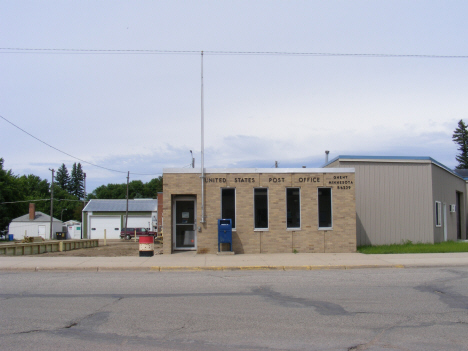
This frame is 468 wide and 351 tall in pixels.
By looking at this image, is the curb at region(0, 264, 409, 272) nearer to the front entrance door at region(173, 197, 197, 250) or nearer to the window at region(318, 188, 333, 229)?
the window at region(318, 188, 333, 229)

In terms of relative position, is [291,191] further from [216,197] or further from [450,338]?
[450,338]

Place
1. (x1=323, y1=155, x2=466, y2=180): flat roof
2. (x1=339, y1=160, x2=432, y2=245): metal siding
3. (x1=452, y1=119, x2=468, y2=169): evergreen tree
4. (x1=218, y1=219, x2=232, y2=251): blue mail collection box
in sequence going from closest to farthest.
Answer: (x1=218, y1=219, x2=232, y2=251): blue mail collection box
(x1=339, y1=160, x2=432, y2=245): metal siding
(x1=323, y1=155, x2=466, y2=180): flat roof
(x1=452, y1=119, x2=468, y2=169): evergreen tree

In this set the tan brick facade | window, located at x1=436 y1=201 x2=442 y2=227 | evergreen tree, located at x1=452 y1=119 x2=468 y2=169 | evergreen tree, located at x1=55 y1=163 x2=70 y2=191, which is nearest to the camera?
the tan brick facade

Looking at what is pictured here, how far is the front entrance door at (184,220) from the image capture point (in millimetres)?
17688

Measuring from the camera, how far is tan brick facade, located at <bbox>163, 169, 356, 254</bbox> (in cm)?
1706

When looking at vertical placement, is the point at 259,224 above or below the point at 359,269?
above

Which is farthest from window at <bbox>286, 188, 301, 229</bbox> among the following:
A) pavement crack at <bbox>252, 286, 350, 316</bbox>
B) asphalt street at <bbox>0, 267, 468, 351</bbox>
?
pavement crack at <bbox>252, 286, 350, 316</bbox>

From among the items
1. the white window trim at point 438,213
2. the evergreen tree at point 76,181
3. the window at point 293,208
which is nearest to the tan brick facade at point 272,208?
the window at point 293,208

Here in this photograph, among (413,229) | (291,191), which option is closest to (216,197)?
(291,191)

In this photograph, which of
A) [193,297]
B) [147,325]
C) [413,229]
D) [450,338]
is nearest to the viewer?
[450,338]

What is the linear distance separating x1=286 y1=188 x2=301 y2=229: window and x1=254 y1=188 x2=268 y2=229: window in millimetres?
896

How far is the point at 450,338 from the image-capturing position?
6188 mm

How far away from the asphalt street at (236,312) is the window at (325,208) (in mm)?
5223

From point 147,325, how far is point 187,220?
10.9 m
